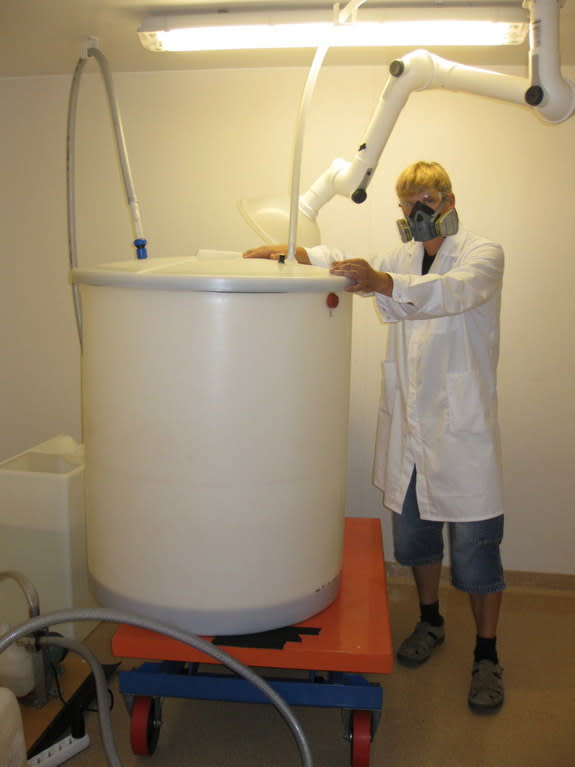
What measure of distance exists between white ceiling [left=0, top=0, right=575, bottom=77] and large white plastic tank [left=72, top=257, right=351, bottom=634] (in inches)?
29.8

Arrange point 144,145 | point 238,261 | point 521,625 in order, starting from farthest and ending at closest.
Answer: point 144,145, point 521,625, point 238,261

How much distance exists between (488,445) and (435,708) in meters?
0.74

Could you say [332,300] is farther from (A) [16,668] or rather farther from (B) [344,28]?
(A) [16,668]

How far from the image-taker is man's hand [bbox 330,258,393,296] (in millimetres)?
1468

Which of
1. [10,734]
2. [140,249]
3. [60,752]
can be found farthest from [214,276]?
[60,752]

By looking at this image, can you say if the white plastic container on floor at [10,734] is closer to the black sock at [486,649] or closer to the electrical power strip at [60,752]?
the electrical power strip at [60,752]

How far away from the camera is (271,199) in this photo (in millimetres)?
1721

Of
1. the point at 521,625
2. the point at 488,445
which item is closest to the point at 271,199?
the point at 488,445

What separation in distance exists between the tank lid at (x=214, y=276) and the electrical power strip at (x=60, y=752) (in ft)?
3.65

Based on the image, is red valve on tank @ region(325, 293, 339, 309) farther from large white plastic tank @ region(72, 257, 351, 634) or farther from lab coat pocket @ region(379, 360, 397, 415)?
lab coat pocket @ region(379, 360, 397, 415)

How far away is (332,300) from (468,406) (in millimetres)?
541

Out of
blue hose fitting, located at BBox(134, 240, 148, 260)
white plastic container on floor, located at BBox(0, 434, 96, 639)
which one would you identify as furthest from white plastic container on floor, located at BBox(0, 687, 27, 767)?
blue hose fitting, located at BBox(134, 240, 148, 260)

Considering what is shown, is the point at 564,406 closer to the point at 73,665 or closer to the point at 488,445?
the point at 488,445

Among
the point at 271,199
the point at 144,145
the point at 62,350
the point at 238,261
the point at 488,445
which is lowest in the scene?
the point at 488,445
